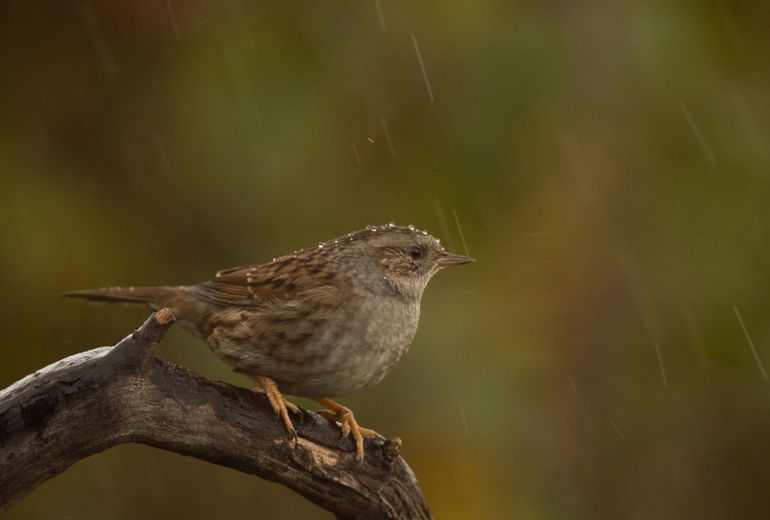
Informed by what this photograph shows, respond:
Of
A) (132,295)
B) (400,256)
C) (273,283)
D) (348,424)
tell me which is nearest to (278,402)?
(348,424)

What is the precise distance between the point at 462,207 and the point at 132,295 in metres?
2.69

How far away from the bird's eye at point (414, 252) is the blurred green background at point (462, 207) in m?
1.40

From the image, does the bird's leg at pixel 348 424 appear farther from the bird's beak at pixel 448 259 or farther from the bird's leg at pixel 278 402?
the bird's beak at pixel 448 259

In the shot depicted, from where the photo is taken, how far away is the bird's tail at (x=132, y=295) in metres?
4.75

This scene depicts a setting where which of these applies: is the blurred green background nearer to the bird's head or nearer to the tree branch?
the bird's head

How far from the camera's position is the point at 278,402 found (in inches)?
179

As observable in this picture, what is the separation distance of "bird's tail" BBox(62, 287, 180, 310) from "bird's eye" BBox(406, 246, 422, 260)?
1103 millimetres

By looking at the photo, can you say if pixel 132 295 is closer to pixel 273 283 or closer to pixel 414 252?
pixel 273 283

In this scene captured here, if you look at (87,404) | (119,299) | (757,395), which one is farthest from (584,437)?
(87,404)

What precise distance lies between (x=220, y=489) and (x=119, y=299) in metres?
2.73

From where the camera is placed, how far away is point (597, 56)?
7211mm

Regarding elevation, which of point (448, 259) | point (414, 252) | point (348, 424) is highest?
point (414, 252)

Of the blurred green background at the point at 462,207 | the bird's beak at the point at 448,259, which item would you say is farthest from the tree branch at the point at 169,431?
the blurred green background at the point at 462,207

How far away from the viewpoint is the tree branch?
153 inches
